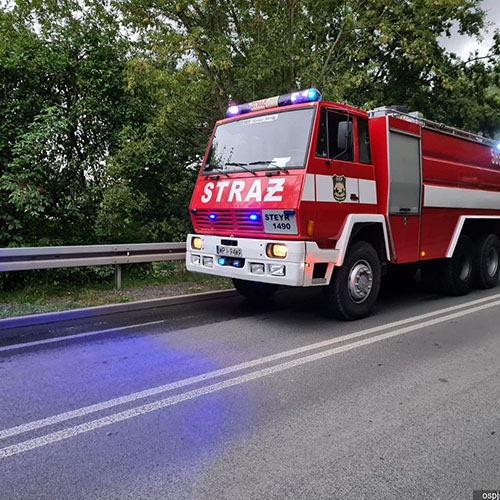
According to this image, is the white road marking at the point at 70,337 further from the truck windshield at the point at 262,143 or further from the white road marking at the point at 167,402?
the truck windshield at the point at 262,143

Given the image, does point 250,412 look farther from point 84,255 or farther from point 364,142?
point 84,255

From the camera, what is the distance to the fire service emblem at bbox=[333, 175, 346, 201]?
5684 millimetres

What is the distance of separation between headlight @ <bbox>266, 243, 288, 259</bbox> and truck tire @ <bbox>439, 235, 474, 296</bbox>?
155 inches

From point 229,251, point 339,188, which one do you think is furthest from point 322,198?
point 229,251

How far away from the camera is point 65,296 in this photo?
280 inches

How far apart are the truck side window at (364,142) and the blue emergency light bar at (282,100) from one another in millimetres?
771

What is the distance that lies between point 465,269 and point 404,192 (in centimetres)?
256

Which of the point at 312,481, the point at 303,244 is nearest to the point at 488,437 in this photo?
the point at 312,481

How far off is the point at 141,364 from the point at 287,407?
164 centimetres

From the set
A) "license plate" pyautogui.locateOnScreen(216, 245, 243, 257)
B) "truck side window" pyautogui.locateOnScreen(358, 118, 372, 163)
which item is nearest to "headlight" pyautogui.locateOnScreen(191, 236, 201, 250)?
"license plate" pyautogui.locateOnScreen(216, 245, 243, 257)

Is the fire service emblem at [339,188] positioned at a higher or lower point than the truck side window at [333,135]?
lower

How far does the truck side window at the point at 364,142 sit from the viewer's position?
6.07 metres

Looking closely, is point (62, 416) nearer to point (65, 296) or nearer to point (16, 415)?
point (16, 415)

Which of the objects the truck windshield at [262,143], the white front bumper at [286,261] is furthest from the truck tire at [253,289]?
the truck windshield at [262,143]
